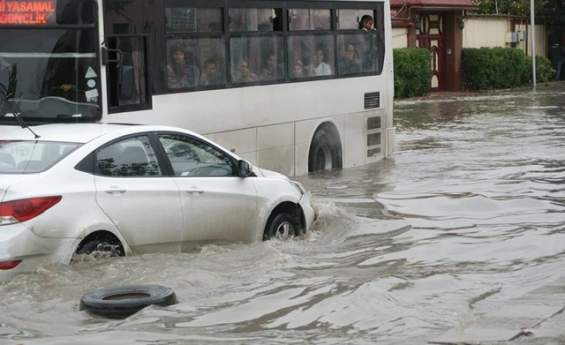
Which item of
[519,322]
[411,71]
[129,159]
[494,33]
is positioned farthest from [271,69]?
[494,33]

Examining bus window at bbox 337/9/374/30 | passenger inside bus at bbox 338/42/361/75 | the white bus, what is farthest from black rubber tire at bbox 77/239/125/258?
bus window at bbox 337/9/374/30

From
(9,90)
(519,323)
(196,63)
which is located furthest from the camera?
(196,63)

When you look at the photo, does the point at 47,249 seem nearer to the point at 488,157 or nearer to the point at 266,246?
the point at 266,246

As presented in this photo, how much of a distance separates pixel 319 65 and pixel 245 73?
2.20 metres

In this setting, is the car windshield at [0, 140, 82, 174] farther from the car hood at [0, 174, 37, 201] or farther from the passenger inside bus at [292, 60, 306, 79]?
the passenger inside bus at [292, 60, 306, 79]

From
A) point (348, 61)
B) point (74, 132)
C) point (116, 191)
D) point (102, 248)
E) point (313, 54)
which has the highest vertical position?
point (313, 54)

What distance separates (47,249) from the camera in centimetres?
868

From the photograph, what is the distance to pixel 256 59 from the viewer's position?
15719 mm

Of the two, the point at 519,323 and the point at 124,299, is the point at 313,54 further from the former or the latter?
the point at 519,323

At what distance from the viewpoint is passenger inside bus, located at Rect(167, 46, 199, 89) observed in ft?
45.5

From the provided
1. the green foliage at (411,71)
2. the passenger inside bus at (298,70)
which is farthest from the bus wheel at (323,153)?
the green foliage at (411,71)

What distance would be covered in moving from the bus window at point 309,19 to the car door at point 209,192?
644cm

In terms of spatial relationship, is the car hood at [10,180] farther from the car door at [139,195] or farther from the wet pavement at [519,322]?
the wet pavement at [519,322]

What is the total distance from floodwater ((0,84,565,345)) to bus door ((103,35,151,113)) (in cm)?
254
